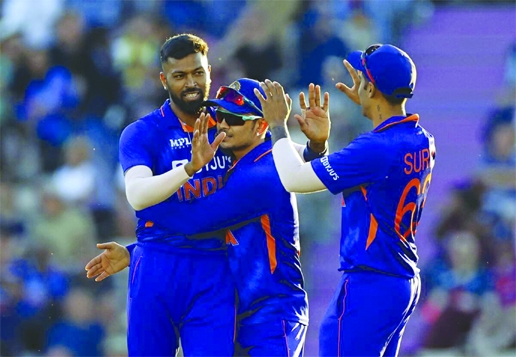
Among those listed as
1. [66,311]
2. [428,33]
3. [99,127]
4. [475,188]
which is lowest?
[66,311]

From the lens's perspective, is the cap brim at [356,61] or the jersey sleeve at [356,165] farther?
the cap brim at [356,61]

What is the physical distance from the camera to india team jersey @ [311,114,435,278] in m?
5.38

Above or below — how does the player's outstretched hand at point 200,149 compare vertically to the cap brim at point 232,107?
below

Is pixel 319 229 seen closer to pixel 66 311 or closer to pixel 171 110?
pixel 66 311

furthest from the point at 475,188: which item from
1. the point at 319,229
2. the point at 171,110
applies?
the point at 171,110

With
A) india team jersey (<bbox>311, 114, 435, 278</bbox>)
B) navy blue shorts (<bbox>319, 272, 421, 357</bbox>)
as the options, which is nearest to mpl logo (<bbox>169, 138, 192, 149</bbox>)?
india team jersey (<bbox>311, 114, 435, 278</bbox>)

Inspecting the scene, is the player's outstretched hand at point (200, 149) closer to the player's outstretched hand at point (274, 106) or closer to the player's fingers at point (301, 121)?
the player's outstretched hand at point (274, 106)

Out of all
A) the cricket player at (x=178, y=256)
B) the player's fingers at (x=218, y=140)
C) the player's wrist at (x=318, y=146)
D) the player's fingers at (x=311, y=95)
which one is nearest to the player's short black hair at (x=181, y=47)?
the cricket player at (x=178, y=256)

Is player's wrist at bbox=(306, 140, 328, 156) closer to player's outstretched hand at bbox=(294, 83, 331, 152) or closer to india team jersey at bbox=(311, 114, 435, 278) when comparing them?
player's outstretched hand at bbox=(294, 83, 331, 152)

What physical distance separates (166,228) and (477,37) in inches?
322

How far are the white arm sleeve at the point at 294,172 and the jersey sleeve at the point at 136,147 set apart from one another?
67cm

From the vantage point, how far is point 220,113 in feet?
19.0

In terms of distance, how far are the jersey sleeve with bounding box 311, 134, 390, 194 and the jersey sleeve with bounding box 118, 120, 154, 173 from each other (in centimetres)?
88

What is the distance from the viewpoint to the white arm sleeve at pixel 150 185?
5496 mm
